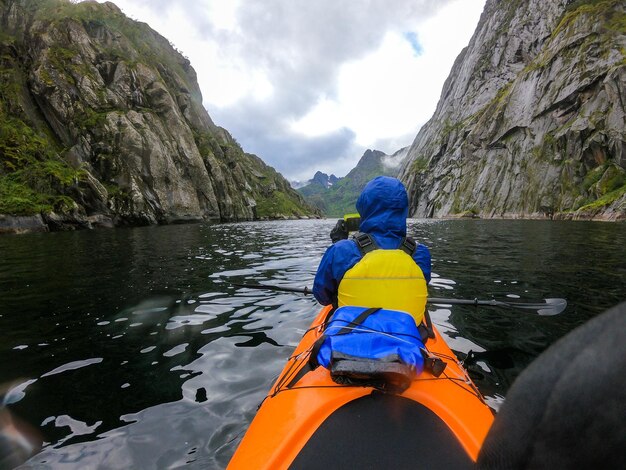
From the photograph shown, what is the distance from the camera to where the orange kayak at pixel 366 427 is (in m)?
2.23

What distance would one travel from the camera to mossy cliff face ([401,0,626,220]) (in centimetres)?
4912

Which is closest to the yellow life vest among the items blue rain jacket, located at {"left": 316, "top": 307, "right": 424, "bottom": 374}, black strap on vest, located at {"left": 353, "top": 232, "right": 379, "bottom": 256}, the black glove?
blue rain jacket, located at {"left": 316, "top": 307, "right": 424, "bottom": 374}

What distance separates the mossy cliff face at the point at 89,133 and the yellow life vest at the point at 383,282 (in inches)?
1494

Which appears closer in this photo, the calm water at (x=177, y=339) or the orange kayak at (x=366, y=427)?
the orange kayak at (x=366, y=427)

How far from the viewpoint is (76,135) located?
47.6m

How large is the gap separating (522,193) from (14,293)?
230 ft

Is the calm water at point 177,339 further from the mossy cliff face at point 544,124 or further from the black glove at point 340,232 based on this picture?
the mossy cliff face at point 544,124

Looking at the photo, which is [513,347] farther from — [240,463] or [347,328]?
[240,463]

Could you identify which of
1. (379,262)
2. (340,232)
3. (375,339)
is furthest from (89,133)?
(375,339)

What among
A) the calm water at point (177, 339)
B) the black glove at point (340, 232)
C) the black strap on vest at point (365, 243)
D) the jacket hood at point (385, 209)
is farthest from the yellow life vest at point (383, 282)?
the calm water at point (177, 339)

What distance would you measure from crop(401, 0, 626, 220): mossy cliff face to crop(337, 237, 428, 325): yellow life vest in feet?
145

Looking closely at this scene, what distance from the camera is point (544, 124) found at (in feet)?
201

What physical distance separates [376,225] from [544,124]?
240ft

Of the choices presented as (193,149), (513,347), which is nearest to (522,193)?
(193,149)
